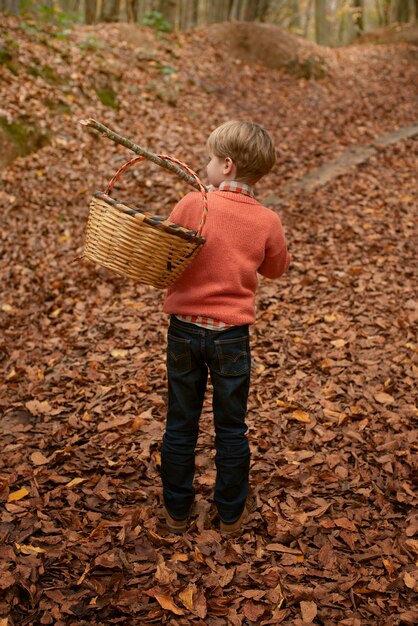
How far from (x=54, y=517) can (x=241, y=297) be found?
1672 millimetres

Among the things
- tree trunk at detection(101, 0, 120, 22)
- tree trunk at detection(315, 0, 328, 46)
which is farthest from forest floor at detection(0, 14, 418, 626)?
tree trunk at detection(315, 0, 328, 46)

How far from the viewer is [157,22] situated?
1238cm

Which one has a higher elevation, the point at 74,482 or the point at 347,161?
the point at 347,161

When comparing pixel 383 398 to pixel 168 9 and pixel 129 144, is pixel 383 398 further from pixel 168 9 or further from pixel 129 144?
pixel 168 9

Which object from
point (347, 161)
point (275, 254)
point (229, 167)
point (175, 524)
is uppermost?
point (229, 167)

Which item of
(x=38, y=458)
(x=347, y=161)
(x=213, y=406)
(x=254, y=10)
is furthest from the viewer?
(x=254, y=10)

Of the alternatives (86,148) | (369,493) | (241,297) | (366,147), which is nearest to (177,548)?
Answer: (369,493)

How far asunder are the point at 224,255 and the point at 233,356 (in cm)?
51

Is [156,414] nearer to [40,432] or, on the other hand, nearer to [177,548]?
[40,432]

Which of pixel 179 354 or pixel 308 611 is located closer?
pixel 308 611

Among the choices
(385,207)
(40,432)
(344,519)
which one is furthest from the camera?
(385,207)

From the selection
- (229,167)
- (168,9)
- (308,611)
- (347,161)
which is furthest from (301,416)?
(168,9)

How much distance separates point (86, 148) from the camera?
8.16m

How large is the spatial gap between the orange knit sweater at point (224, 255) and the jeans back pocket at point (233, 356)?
112mm
